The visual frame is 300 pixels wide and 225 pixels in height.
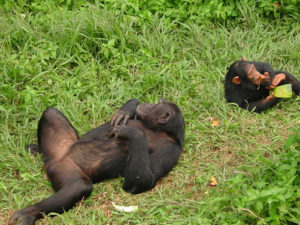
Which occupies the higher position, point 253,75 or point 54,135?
point 253,75

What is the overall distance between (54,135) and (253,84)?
7.94ft

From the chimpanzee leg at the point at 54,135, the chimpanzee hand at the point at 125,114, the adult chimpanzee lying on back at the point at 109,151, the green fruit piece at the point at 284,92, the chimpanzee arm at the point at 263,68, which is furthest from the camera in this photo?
the chimpanzee arm at the point at 263,68

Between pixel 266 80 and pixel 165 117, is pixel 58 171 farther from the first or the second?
pixel 266 80

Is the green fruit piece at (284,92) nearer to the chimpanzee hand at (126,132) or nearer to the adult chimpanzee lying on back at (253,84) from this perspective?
the adult chimpanzee lying on back at (253,84)

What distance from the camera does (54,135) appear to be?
495 cm

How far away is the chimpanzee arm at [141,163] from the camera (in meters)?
4.49

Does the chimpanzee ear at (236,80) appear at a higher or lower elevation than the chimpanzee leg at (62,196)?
higher

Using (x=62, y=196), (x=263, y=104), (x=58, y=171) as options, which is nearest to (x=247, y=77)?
(x=263, y=104)

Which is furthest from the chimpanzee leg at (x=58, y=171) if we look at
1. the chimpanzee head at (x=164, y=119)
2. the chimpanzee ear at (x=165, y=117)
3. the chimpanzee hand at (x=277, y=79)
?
Result: the chimpanzee hand at (x=277, y=79)

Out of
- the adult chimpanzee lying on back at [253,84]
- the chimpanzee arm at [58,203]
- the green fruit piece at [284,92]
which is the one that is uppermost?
the green fruit piece at [284,92]

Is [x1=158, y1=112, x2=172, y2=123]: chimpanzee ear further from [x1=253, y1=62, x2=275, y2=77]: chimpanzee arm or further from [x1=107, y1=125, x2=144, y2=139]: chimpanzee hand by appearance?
[x1=253, y1=62, x2=275, y2=77]: chimpanzee arm

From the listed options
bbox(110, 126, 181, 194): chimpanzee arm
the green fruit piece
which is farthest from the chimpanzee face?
bbox(110, 126, 181, 194): chimpanzee arm

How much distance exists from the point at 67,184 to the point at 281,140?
2260 millimetres

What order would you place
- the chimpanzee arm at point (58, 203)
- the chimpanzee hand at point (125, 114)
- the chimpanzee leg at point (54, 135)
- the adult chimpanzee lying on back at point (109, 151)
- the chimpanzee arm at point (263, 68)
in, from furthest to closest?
the chimpanzee arm at point (263, 68), the chimpanzee hand at point (125, 114), the chimpanzee leg at point (54, 135), the adult chimpanzee lying on back at point (109, 151), the chimpanzee arm at point (58, 203)
